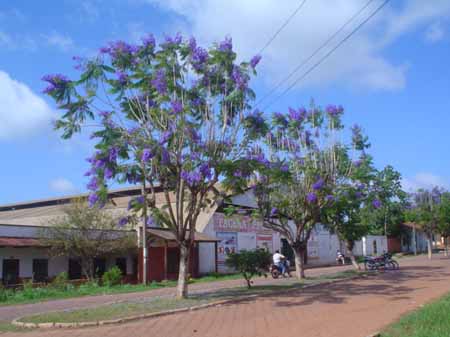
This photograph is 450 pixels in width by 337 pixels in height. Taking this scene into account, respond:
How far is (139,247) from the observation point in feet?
96.7

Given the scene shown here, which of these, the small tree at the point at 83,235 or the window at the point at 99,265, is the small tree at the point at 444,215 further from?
the small tree at the point at 83,235

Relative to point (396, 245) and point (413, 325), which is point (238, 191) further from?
point (396, 245)

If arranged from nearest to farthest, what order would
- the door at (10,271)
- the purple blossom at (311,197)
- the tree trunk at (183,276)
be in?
the tree trunk at (183,276), the purple blossom at (311,197), the door at (10,271)

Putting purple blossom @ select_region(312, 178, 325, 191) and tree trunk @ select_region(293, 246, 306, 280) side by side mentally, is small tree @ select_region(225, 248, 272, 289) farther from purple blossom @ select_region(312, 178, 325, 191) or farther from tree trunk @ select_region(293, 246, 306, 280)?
tree trunk @ select_region(293, 246, 306, 280)

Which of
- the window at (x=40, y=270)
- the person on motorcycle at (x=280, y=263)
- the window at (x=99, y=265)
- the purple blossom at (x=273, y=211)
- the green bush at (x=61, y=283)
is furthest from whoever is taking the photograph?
the window at (x=99, y=265)

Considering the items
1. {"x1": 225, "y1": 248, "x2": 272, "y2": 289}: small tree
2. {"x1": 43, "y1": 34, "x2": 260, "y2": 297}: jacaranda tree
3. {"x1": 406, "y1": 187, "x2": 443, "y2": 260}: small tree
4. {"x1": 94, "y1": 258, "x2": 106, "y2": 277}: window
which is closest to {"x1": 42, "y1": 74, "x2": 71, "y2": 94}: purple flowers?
{"x1": 43, "y1": 34, "x2": 260, "y2": 297}: jacaranda tree

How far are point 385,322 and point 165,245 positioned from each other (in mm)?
20784

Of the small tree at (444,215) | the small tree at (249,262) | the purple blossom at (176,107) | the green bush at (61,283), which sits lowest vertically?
the green bush at (61,283)

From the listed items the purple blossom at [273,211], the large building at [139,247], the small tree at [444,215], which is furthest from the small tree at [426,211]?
the purple blossom at [273,211]

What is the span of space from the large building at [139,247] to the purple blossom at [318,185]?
3827mm

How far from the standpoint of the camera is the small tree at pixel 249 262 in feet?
65.8

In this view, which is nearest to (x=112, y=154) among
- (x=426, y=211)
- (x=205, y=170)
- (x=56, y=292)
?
(x=205, y=170)

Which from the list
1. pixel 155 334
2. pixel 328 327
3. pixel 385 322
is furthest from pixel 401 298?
pixel 155 334

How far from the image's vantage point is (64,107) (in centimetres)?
1591
